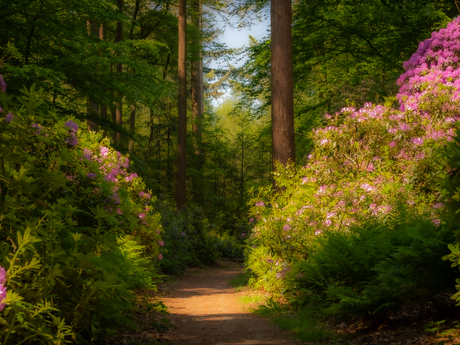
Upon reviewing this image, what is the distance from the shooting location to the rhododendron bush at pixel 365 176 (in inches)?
275

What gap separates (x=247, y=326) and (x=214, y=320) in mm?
737

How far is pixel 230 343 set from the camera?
203 inches

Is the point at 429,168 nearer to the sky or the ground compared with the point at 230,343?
nearer to the sky

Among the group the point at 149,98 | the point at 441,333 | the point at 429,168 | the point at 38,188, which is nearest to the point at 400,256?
the point at 441,333

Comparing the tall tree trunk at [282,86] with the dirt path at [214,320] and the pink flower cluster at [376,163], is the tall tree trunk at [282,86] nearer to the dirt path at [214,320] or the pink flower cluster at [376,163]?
the pink flower cluster at [376,163]

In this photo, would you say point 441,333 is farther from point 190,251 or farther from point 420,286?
point 190,251

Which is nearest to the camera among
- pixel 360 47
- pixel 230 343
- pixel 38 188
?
pixel 38 188

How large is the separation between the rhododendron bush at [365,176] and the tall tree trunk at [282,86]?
0.81 metres

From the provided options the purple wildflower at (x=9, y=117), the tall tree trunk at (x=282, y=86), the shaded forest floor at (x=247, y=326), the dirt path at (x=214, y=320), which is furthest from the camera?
the tall tree trunk at (x=282, y=86)

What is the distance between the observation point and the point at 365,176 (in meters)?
7.94

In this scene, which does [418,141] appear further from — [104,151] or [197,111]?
[197,111]

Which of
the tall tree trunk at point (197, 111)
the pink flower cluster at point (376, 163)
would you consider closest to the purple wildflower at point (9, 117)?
the pink flower cluster at point (376, 163)

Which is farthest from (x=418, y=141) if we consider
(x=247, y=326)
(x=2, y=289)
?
(x=2, y=289)

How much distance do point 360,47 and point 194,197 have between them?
15389mm
